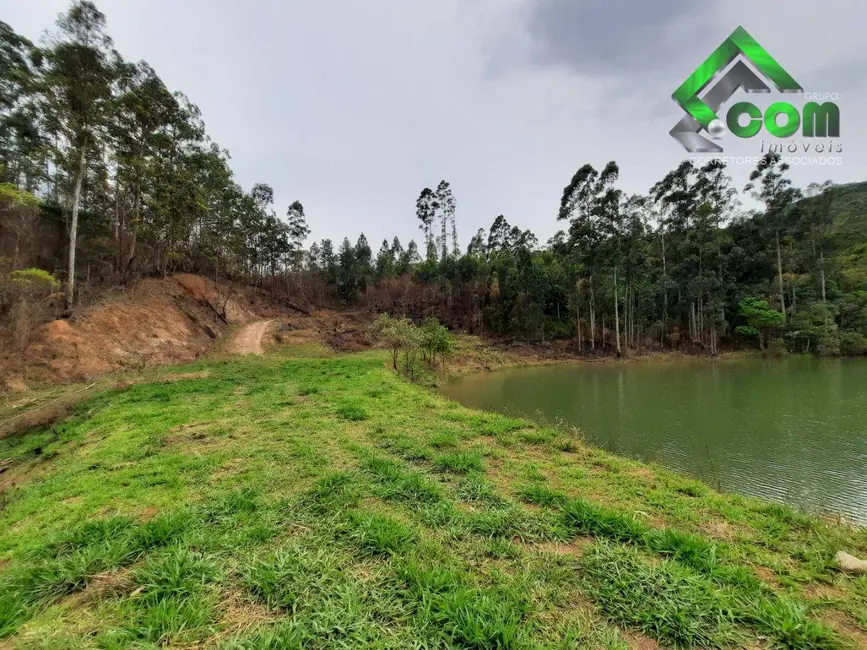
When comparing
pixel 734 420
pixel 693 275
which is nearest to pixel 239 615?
pixel 734 420

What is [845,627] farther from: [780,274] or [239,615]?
[780,274]

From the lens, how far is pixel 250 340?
24281 millimetres

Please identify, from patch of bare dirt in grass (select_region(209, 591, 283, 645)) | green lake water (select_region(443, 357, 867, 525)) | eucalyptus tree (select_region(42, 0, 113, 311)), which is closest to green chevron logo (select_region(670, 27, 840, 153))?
green lake water (select_region(443, 357, 867, 525))

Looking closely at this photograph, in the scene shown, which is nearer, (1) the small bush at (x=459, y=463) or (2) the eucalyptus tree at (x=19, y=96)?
(1) the small bush at (x=459, y=463)

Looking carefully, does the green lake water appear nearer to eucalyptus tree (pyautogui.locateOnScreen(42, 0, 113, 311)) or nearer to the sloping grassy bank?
the sloping grassy bank

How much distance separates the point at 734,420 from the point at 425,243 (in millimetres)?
46206

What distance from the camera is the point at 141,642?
219 centimetres

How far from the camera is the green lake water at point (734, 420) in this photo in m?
6.05

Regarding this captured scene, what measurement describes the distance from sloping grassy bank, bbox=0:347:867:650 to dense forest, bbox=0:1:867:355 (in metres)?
13.8

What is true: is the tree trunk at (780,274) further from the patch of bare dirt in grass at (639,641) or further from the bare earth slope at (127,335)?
the bare earth slope at (127,335)

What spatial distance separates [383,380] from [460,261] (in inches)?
1245

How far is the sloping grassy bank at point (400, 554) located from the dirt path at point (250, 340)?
54.3 feet

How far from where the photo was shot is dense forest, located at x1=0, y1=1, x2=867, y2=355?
47.6ft

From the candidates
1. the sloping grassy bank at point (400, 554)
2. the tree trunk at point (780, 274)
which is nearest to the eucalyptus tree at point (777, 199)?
the tree trunk at point (780, 274)
